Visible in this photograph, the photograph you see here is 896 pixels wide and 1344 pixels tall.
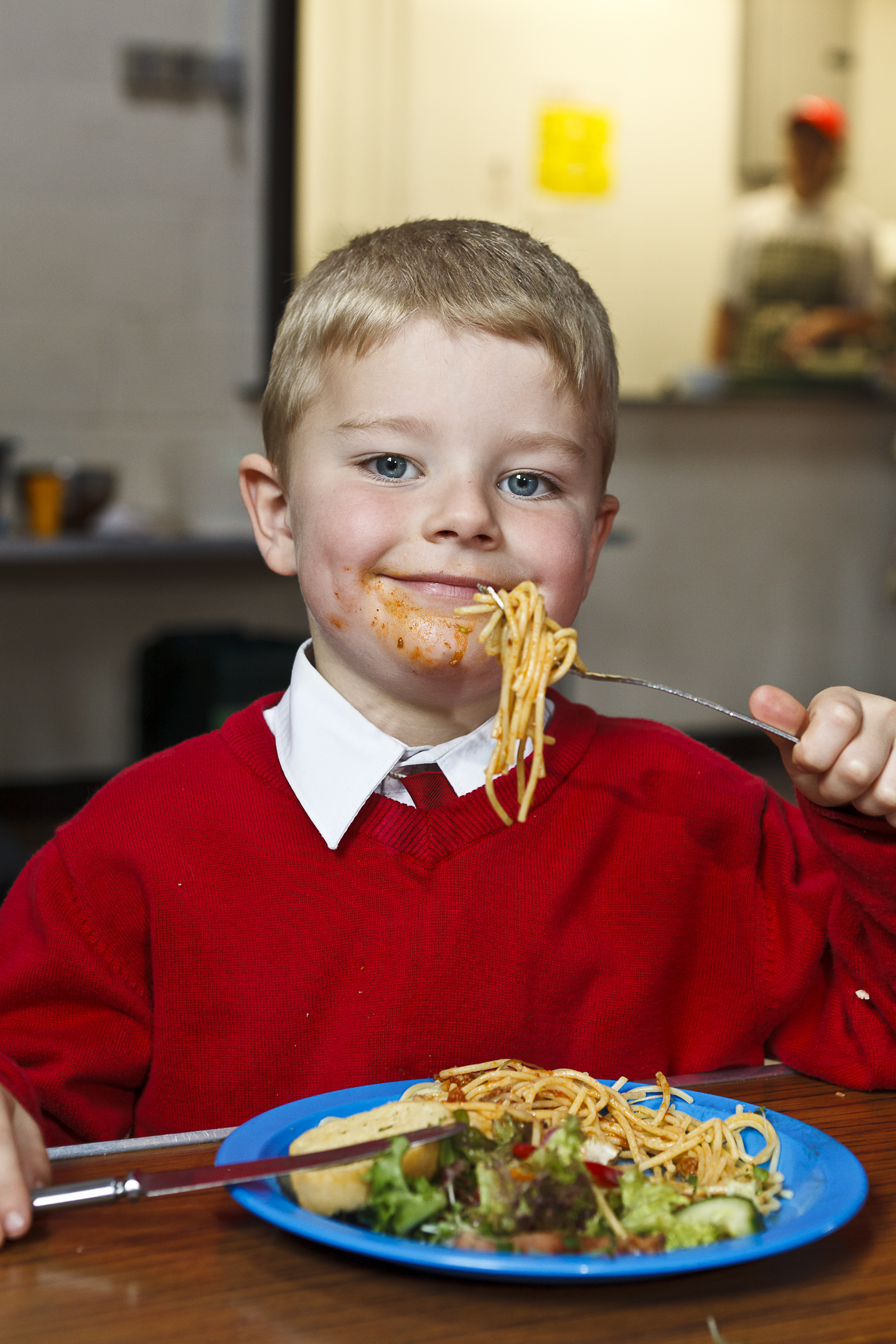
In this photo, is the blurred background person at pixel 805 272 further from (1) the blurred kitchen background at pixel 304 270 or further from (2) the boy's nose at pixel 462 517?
(2) the boy's nose at pixel 462 517

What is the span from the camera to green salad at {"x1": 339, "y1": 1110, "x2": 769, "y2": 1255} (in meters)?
0.67

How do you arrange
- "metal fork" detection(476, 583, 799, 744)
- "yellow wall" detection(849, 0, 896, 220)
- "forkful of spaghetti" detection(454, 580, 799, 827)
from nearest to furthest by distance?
1. "metal fork" detection(476, 583, 799, 744)
2. "forkful of spaghetti" detection(454, 580, 799, 827)
3. "yellow wall" detection(849, 0, 896, 220)

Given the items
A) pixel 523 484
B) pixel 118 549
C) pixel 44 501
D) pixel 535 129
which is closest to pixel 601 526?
pixel 523 484

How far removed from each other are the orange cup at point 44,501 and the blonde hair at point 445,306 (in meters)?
2.79

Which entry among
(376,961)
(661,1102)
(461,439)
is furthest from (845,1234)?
(461,439)

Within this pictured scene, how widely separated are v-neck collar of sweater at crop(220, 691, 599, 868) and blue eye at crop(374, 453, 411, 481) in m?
0.23

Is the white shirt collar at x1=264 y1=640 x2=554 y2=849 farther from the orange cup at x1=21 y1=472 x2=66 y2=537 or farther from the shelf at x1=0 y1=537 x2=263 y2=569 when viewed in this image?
the orange cup at x1=21 y1=472 x2=66 y2=537

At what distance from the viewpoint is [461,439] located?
1037 millimetres

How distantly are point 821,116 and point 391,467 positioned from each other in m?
4.84

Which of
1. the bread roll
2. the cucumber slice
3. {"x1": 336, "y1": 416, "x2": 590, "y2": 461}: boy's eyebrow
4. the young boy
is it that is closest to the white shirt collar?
the young boy

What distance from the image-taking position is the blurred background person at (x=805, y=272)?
5.15 metres

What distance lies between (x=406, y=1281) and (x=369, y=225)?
177 inches

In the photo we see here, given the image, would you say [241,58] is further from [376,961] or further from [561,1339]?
[561,1339]

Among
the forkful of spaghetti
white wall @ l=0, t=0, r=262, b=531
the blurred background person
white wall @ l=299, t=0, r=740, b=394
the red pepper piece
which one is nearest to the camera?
the red pepper piece
